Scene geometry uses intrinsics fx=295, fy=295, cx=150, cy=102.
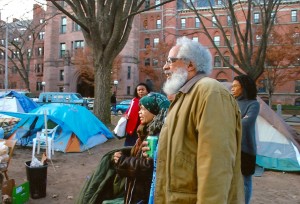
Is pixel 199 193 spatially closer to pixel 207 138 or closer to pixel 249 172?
pixel 207 138

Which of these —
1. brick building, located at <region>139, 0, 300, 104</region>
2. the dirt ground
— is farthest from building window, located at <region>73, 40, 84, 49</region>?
the dirt ground

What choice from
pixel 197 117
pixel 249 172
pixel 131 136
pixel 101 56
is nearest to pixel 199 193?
pixel 197 117

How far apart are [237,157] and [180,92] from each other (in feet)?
1.78

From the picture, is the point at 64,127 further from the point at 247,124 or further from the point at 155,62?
the point at 155,62

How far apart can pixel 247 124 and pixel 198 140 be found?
2120 millimetres

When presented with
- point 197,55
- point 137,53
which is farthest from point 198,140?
point 137,53

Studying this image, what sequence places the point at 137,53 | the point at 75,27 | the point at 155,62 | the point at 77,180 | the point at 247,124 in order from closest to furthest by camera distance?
the point at 247,124 < the point at 77,180 < the point at 75,27 < the point at 155,62 < the point at 137,53

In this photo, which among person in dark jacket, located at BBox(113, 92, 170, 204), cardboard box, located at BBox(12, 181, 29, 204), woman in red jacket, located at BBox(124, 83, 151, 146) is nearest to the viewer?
person in dark jacket, located at BBox(113, 92, 170, 204)

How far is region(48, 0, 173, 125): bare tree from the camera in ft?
33.3

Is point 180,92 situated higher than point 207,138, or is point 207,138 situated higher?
point 180,92

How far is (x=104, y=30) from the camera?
10570 millimetres

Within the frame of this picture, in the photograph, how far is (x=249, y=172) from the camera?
11.3 ft

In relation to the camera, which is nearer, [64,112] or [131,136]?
[131,136]

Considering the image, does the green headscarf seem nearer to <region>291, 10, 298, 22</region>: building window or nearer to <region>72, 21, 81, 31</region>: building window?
<region>72, 21, 81, 31</region>: building window
